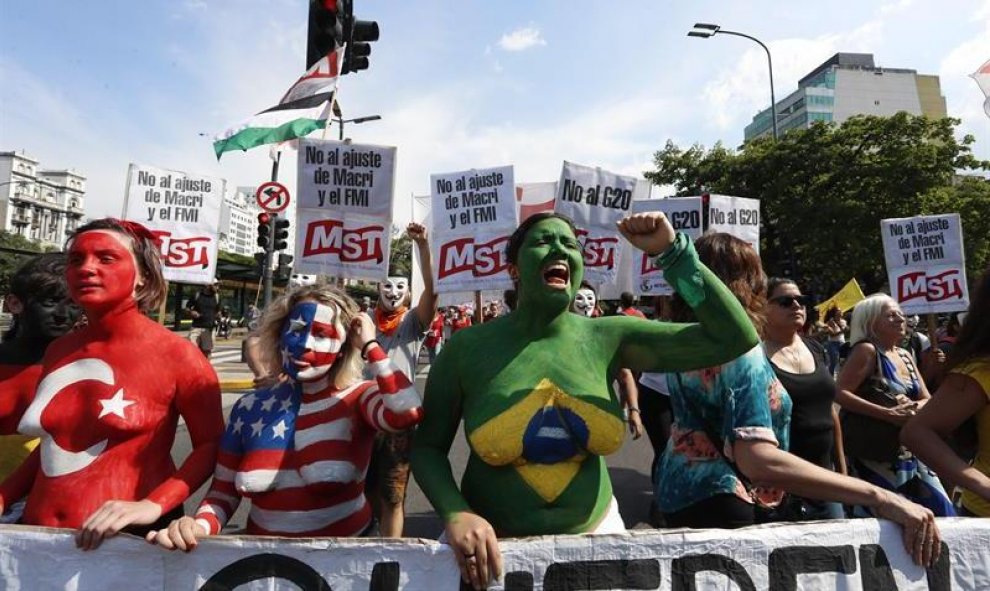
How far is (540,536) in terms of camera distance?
1714 millimetres

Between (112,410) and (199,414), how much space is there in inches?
8.8

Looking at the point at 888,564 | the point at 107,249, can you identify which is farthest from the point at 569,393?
the point at 107,249

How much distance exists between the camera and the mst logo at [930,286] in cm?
690

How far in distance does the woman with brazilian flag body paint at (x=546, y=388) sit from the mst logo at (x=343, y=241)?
3649 mm

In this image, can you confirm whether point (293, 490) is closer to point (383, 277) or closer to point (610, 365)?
point (610, 365)

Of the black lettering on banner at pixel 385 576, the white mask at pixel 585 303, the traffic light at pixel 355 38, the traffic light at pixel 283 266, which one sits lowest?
the black lettering on banner at pixel 385 576

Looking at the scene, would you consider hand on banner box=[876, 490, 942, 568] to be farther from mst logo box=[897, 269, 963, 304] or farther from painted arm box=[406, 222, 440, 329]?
mst logo box=[897, 269, 963, 304]

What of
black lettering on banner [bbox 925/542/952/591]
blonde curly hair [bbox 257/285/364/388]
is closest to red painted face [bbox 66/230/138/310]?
blonde curly hair [bbox 257/285/364/388]

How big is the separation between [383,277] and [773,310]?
3030 mm

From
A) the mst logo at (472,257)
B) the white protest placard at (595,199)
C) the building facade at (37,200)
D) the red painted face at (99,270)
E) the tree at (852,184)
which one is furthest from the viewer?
the building facade at (37,200)

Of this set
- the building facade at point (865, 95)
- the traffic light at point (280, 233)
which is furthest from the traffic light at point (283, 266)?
the building facade at point (865, 95)

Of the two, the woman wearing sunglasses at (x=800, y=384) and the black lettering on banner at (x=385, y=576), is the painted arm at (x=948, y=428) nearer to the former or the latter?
the woman wearing sunglasses at (x=800, y=384)

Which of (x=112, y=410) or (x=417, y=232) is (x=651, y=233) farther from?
(x=417, y=232)

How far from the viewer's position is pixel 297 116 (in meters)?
6.88
